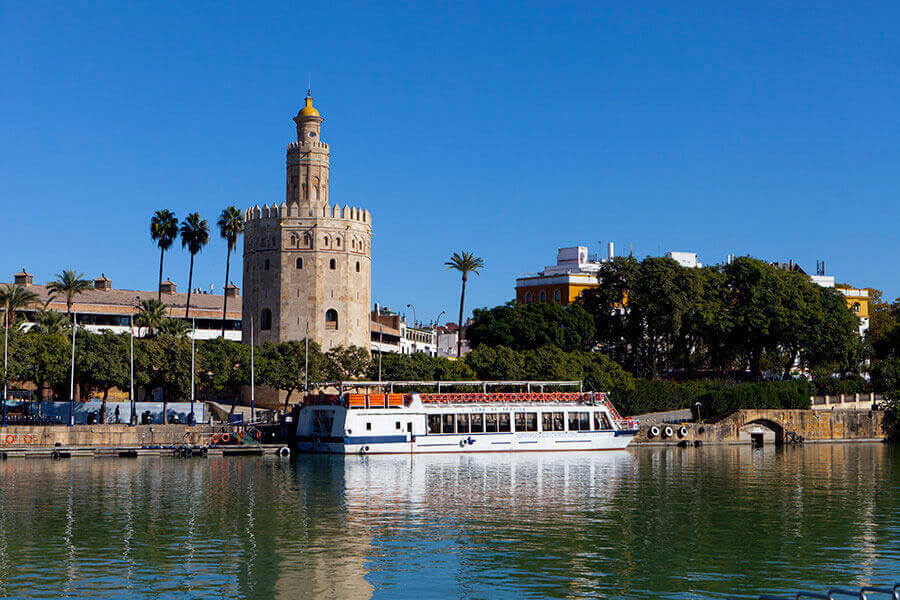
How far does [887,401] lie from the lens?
85375 millimetres

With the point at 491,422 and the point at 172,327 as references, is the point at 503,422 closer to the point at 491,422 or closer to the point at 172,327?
the point at 491,422

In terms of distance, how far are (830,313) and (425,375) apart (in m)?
37.0

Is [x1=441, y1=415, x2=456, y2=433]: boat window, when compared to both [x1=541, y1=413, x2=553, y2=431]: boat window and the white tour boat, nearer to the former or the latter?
the white tour boat

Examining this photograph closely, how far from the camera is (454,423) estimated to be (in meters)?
67.4

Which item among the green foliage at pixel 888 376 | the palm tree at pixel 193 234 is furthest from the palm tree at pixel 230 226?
the green foliage at pixel 888 376

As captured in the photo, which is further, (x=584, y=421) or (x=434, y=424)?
(x=584, y=421)

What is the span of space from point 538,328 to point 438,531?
58.8 metres

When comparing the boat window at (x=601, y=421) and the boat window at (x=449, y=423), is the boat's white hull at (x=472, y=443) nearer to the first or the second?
the boat window at (x=449, y=423)

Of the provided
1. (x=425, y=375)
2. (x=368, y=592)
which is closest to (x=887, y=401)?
(x=425, y=375)

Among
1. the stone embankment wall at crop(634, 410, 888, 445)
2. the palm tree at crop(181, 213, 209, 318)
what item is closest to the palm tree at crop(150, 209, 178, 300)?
the palm tree at crop(181, 213, 209, 318)

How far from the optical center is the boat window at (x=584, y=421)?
70438 mm

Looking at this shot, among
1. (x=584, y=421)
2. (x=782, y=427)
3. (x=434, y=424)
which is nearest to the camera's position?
(x=434, y=424)

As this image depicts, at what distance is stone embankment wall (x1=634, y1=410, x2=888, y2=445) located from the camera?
78.0 metres

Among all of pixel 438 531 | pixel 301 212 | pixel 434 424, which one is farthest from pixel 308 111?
pixel 438 531
